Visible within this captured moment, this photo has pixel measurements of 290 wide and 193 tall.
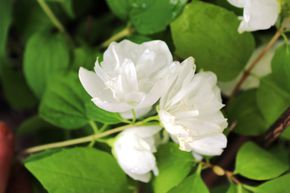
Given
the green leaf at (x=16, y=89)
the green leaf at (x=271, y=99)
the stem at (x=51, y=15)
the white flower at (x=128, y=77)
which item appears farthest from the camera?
the green leaf at (x=16, y=89)

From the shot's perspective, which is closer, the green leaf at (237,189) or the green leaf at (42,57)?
the green leaf at (237,189)

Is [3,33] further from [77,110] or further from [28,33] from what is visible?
[77,110]

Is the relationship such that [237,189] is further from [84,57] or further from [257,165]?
[84,57]

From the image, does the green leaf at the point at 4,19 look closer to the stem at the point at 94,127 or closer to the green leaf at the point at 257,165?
the stem at the point at 94,127

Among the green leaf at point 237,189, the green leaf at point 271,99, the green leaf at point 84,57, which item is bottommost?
the green leaf at point 237,189

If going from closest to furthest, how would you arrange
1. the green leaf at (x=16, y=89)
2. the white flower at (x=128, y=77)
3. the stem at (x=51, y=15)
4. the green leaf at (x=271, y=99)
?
the white flower at (x=128, y=77) < the green leaf at (x=271, y=99) < the stem at (x=51, y=15) < the green leaf at (x=16, y=89)

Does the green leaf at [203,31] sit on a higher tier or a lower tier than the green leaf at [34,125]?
higher

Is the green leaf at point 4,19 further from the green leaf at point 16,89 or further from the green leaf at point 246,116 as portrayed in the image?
the green leaf at point 246,116

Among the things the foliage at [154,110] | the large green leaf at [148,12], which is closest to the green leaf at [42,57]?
the foliage at [154,110]
